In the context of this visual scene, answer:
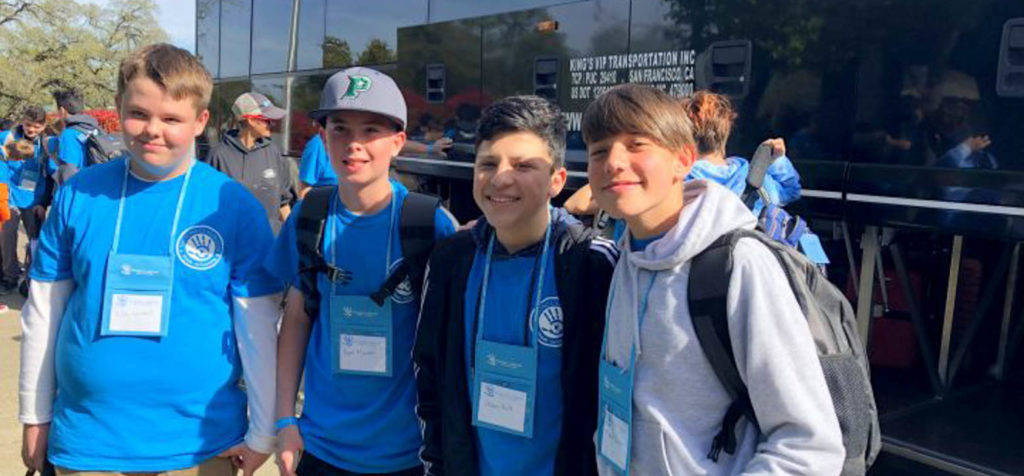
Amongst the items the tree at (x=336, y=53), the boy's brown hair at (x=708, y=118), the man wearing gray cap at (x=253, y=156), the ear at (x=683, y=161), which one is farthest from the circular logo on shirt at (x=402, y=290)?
the tree at (x=336, y=53)

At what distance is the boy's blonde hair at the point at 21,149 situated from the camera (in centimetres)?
808

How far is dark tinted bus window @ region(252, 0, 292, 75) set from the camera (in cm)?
848

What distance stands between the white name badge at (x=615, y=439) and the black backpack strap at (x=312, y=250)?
80 cm

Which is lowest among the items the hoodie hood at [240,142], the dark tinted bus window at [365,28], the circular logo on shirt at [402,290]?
the circular logo on shirt at [402,290]

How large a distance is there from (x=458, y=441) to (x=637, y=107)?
0.87m

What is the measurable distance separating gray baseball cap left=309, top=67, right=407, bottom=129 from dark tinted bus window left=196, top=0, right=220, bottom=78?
862cm

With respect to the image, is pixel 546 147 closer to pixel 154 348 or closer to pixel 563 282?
pixel 563 282

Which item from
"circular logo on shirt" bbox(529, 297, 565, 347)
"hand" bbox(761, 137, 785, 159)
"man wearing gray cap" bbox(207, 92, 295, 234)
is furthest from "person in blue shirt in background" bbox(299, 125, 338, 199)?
"circular logo on shirt" bbox(529, 297, 565, 347)

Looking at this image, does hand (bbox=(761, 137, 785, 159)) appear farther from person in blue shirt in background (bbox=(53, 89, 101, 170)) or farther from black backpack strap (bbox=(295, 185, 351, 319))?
person in blue shirt in background (bbox=(53, 89, 101, 170))

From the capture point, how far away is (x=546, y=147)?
1.97 metres

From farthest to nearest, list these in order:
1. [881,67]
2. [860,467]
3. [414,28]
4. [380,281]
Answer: [414,28], [881,67], [380,281], [860,467]

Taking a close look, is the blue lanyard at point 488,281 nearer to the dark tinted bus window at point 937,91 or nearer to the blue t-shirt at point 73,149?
the dark tinted bus window at point 937,91

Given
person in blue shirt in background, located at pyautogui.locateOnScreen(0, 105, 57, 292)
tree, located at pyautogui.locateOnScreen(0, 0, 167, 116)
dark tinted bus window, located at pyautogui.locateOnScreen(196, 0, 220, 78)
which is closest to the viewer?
person in blue shirt in background, located at pyautogui.locateOnScreen(0, 105, 57, 292)

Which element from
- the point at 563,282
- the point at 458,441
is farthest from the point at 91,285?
the point at 563,282
